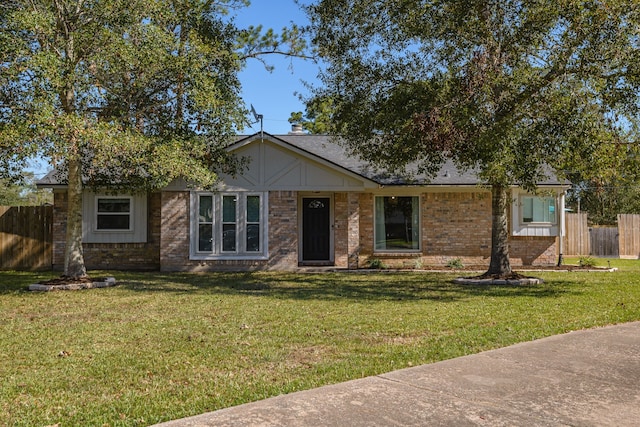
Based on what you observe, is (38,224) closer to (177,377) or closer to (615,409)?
(177,377)

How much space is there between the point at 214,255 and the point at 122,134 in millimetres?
6477

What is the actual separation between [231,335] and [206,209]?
10604 mm

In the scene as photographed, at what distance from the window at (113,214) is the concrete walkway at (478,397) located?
14564mm

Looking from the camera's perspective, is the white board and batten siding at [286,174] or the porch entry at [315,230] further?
the porch entry at [315,230]

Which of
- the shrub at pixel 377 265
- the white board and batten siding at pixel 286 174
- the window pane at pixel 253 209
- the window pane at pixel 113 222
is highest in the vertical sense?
the white board and batten siding at pixel 286 174

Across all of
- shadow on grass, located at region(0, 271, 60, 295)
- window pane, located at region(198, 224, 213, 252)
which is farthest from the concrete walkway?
window pane, located at region(198, 224, 213, 252)

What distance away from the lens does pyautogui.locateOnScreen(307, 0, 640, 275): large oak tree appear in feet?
35.9

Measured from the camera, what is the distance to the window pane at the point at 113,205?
18344mm

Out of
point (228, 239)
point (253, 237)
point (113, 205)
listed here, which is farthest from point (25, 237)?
point (253, 237)

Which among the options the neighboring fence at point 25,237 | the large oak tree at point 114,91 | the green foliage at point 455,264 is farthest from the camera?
the neighboring fence at point 25,237

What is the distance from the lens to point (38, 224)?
1878cm

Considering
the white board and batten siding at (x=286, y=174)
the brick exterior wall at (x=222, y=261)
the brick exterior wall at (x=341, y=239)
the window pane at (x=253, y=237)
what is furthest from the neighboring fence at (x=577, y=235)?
the window pane at (x=253, y=237)

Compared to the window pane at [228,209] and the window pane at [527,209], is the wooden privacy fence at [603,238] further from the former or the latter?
the window pane at [228,209]

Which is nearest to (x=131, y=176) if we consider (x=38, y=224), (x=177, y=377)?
(x=38, y=224)
